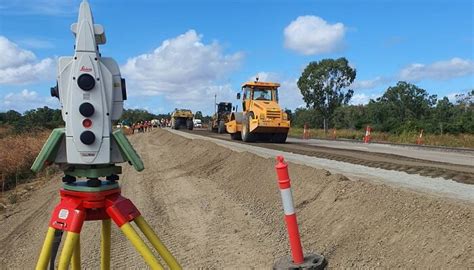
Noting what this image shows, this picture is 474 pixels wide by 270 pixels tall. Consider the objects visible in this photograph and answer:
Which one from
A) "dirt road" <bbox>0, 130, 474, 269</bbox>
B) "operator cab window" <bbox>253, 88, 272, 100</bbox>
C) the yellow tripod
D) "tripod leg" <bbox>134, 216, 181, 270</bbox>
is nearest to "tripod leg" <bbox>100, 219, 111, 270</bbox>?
the yellow tripod

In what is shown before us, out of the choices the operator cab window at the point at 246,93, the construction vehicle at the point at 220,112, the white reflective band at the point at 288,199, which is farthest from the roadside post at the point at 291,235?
the construction vehicle at the point at 220,112

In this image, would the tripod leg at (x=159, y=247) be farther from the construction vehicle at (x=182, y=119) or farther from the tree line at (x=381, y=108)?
the construction vehicle at (x=182, y=119)

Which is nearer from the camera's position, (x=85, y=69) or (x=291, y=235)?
(x=85, y=69)

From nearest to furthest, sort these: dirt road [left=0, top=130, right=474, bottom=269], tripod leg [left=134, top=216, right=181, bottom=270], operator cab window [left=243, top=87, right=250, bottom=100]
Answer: tripod leg [left=134, top=216, right=181, bottom=270] < dirt road [left=0, top=130, right=474, bottom=269] < operator cab window [left=243, top=87, right=250, bottom=100]

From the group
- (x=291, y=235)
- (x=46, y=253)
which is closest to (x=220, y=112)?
(x=291, y=235)

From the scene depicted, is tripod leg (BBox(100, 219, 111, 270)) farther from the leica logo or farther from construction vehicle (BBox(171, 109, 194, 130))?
construction vehicle (BBox(171, 109, 194, 130))

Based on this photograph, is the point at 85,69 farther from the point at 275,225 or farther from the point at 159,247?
the point at 275,225

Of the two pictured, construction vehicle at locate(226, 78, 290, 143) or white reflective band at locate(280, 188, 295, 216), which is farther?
construction vehicle at locate(226, 78, 290, 143)

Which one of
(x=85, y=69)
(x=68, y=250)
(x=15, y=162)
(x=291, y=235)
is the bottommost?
(x=15, y=162)

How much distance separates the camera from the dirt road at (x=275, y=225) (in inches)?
189

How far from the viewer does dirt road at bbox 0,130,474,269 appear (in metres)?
4.81

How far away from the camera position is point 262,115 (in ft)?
76.3

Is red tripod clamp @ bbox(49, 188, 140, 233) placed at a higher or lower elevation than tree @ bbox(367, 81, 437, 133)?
lower

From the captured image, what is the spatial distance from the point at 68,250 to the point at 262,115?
807 inches
